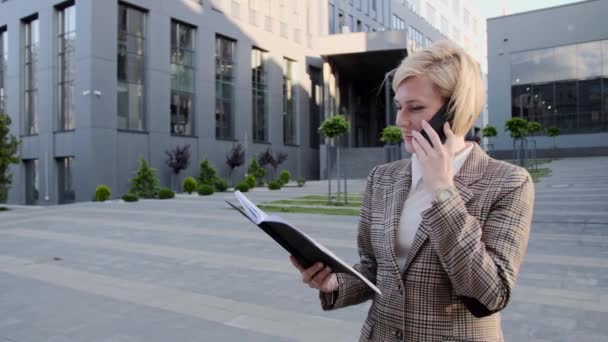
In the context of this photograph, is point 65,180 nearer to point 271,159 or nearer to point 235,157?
point 235,157

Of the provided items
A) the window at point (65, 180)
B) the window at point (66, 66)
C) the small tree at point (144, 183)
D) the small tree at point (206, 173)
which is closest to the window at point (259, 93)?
the small tree at point (206, 173)

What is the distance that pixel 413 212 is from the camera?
1.64 m

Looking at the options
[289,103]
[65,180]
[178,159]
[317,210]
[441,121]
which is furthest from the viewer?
[289,103]

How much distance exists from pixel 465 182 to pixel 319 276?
0.59 metres

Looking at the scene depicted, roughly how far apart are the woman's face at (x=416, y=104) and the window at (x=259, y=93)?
108 ft

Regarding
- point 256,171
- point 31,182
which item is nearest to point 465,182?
point 256,171

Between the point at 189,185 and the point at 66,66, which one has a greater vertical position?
the point at 66,66

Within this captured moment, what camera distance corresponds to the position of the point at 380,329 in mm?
1682

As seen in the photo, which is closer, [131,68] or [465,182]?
[465,182]

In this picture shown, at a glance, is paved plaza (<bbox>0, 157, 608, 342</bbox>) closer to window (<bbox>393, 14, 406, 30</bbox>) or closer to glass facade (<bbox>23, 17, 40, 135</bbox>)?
glass facade (<bbox>23, 17, 40, 135</bbox>)

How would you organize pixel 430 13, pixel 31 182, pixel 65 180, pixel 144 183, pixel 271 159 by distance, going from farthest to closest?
pixel 430 13
pixel 271 159
pixel 31 182
pixel 65 180
pixel 144 183

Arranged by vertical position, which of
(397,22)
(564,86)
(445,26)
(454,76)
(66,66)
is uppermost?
(445,26)

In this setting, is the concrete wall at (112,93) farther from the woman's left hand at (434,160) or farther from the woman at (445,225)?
the woman's left hand at (434,160)

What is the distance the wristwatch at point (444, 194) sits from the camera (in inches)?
54.3
